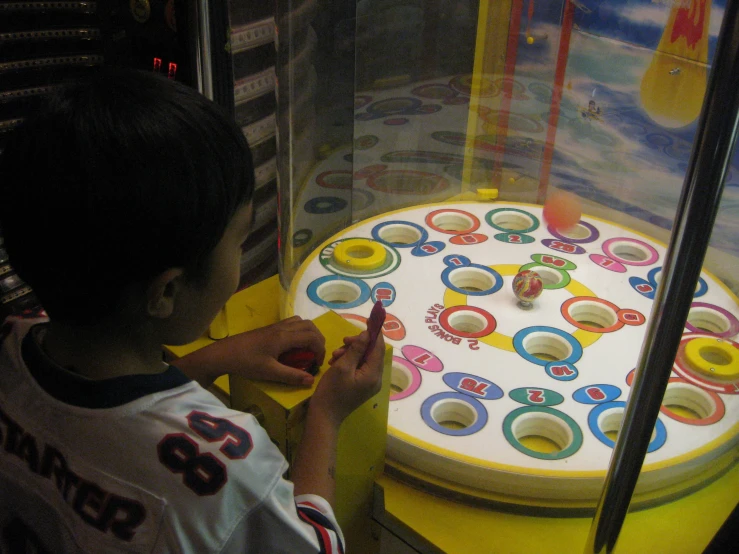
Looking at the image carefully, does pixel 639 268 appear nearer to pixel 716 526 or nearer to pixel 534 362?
pixel 534 362

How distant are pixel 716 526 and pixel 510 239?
1.64 ft

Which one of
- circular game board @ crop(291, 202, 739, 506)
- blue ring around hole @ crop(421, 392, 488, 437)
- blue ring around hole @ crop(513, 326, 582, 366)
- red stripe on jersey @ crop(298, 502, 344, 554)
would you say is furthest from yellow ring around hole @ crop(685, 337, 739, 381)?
red stripe on jersey @ crop(298, 502, 344, 554)

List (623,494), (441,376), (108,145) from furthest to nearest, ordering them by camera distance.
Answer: (441,376) → (623,494) → (108,145)

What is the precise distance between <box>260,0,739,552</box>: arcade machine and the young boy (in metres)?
0.24

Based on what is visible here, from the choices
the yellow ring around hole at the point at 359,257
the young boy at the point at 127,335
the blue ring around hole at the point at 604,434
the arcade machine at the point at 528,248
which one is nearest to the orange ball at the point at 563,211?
the arcade machine at the point at 528,248

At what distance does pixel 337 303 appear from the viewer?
896mm

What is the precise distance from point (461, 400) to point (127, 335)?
39 cm

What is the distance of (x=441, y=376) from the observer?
30.4 inches

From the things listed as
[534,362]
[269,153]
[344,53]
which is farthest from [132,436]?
[269,153]

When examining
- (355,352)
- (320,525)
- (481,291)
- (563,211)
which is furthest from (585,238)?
(320,525)

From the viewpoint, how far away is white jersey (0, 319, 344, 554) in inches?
16.3

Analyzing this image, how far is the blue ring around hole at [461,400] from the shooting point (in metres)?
0.70

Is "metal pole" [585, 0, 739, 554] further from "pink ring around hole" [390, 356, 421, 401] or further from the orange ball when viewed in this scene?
the orange ball

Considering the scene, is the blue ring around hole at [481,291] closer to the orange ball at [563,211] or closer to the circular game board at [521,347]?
the circular game board at [521,347]
